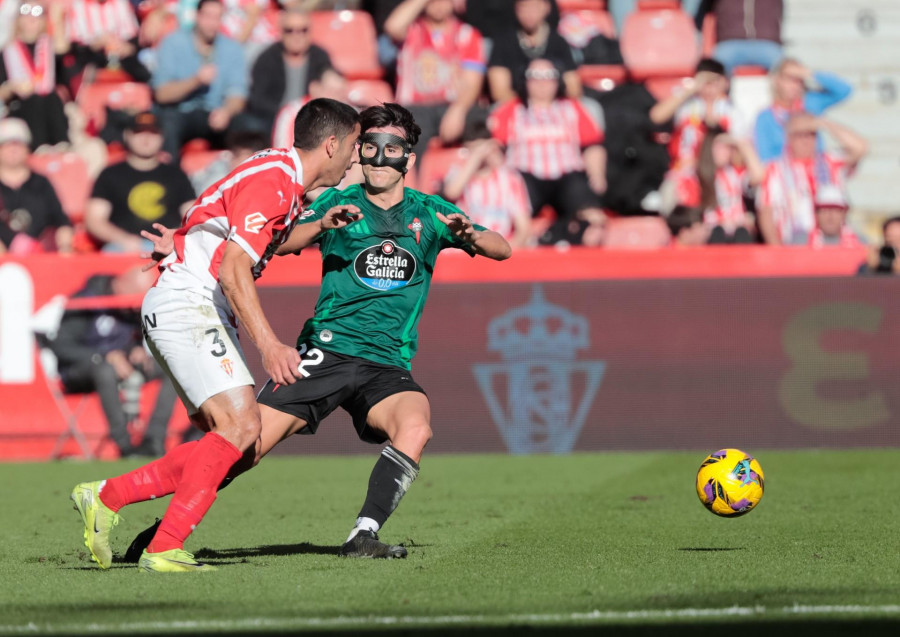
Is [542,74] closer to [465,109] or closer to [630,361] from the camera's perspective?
[465,109]

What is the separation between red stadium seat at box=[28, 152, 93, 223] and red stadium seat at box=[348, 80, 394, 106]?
3.03 meters

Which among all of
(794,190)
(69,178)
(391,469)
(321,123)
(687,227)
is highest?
(321,123)

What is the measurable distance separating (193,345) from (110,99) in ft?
35.2

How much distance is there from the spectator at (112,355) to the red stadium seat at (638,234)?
4584mm

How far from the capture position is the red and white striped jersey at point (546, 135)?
14797mm

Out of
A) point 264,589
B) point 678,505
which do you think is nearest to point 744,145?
point 678,505

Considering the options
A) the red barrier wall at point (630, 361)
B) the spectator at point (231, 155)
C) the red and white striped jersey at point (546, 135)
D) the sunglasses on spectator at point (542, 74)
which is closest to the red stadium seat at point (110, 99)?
the spectator at point (231, 155)

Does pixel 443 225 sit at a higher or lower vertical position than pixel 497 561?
higher

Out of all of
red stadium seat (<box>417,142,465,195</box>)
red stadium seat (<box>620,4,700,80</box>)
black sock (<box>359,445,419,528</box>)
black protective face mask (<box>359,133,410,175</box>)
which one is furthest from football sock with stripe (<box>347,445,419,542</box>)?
red stadium seat (<box>620,4,700,80</box>)

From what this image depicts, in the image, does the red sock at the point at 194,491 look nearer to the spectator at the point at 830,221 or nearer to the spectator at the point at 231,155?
the spectator at the point at 231,155

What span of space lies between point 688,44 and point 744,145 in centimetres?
240

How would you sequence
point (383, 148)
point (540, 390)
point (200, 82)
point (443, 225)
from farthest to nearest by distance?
point (200, 82) < point (540, 390) < point (443, 225) < point (383, 148)

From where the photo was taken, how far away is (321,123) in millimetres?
6418

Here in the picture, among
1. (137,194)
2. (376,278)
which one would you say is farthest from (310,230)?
(137,194)
